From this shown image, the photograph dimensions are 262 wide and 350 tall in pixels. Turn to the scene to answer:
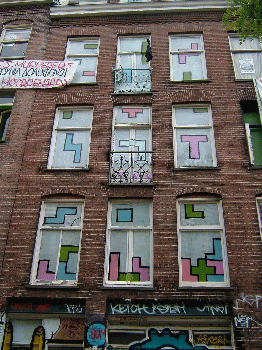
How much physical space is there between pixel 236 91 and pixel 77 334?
946 cm

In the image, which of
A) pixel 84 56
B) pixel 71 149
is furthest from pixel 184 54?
pixel 71 149

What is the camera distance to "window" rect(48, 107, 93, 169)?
11852 mm

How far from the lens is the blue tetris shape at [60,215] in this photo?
35.3ft

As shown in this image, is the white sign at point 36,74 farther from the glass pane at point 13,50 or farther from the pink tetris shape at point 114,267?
the pink tetris shape at point 114,267

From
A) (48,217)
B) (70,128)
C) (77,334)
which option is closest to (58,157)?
(70,128)

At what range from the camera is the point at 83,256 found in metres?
10.0

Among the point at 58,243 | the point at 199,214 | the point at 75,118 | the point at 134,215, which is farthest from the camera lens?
the point at 75,118

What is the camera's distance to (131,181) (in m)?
11.2

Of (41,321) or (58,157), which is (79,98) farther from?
(41,321)

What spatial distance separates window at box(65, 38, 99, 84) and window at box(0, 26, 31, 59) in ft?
6.47

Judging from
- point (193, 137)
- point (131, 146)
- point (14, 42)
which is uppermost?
point (14, 42)

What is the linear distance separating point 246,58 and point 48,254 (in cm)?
1032

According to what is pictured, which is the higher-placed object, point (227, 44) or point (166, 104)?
point (227, 44)

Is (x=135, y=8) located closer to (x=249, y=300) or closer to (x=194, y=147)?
(x=194, y=147)
